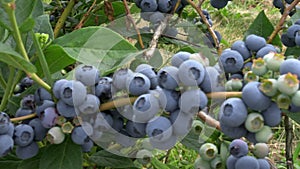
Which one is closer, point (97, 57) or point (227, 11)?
point (97, 57)

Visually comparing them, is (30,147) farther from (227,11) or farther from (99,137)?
(227,11)

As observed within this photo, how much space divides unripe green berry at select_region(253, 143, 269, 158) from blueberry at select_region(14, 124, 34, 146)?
0.40 m

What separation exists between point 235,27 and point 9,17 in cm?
373

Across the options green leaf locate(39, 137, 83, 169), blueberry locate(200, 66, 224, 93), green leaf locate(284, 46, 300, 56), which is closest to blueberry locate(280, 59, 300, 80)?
blueberry locate(200, 66, 224, 93)

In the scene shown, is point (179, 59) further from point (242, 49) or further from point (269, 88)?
point (242, 49)

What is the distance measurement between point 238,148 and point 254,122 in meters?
0.24

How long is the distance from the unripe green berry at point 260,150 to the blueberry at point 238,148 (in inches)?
1.3

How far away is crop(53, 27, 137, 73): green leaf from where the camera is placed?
96 cm

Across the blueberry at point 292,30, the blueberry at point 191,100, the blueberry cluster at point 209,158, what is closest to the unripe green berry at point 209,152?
the blueberry cluster at point 209,158

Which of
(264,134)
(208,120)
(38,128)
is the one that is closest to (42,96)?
(38,128)

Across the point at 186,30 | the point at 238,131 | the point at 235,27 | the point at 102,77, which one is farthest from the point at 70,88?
the point at 235,27

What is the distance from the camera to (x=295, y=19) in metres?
1.25

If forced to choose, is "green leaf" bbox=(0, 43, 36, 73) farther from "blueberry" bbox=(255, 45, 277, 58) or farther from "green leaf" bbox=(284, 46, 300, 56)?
"green leaf" bbox=(284, 46, 300, 56)

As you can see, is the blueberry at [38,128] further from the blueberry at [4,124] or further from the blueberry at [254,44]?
the blueberry at [254,44]
